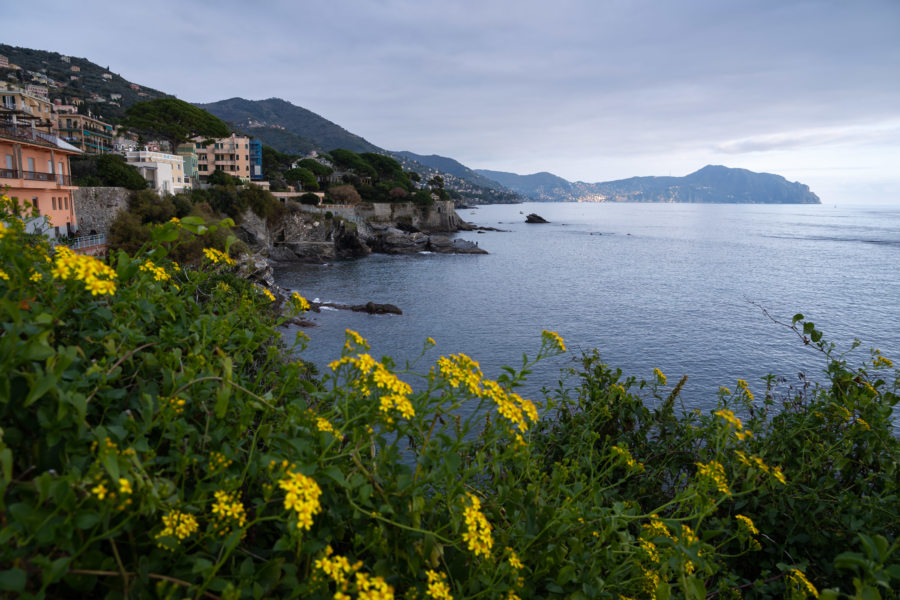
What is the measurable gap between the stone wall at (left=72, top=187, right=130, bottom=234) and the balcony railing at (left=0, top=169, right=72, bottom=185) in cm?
744

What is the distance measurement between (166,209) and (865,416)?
47.5m

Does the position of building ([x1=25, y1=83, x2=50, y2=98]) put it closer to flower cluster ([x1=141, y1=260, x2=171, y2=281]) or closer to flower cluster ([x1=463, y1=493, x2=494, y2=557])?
flower cluster ([x1=141, y1=260, x2=171, y2=281])

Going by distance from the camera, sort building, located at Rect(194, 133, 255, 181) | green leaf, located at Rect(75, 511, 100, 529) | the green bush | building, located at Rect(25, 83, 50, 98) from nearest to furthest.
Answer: green leaf, located at Rect(75, 511, 100, 529) → the green bush → building, located at Rect(194, 133, 255, 181) → building, located at Rect(25, 83, 50, 98)

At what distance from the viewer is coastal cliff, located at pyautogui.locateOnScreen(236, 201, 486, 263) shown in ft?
192

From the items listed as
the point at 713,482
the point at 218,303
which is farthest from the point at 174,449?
the point at 713,482

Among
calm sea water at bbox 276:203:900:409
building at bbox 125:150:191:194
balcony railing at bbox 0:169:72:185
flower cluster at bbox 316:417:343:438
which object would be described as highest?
building at bbox 125:150:191:194

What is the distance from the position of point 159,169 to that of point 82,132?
4243 centimetres

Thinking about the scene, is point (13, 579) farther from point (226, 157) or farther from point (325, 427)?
point (226, 157)

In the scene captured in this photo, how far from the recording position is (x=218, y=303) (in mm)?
3826

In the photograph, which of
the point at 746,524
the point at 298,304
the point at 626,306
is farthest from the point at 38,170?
the point at 626,306

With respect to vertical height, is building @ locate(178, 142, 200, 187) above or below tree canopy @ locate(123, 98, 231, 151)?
below

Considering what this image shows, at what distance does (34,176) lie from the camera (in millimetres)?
25109

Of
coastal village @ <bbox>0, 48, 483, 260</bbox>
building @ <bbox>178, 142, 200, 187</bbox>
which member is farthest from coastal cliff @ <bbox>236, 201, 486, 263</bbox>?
building @ <bbox>178, 142, 200, 187</bbox>

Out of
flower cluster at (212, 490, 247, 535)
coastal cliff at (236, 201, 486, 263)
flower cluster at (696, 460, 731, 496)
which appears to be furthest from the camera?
coastal cliff at (236, 201, 486, 263)
